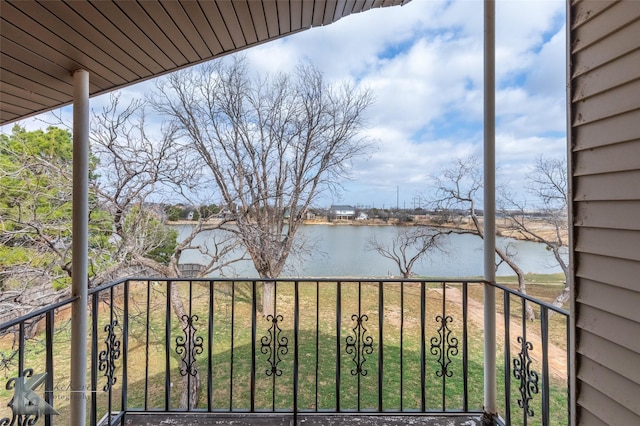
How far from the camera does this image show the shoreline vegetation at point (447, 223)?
347 centimetres

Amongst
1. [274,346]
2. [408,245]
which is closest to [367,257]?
[408,245]

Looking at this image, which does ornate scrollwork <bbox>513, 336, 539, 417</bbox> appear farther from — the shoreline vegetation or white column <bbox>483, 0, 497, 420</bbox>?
the shoreline vegetation

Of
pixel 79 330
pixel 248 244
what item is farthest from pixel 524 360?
pixel 248 244

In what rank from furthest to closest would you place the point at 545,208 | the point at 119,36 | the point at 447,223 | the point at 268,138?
the point at 268,138 < the point at 447,223 < the point at 545,208 < the point at 119,36

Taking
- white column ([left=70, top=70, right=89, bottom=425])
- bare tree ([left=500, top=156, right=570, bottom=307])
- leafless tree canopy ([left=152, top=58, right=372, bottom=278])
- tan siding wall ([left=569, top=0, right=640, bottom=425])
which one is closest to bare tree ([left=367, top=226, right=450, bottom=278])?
bare tree ([left=500, top=156, right=570, bottom=307])

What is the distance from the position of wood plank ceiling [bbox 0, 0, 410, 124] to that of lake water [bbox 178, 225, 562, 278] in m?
2.83

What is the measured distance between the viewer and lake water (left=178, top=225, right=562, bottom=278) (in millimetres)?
3723

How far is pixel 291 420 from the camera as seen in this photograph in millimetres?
1820

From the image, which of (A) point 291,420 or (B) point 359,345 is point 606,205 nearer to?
(B) point 359,345

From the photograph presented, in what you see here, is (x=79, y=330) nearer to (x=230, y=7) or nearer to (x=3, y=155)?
(x=230, y=7)

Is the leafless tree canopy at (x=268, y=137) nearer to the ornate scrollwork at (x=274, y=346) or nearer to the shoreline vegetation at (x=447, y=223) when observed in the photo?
the shoreline vegetation at (x=447, y=223)

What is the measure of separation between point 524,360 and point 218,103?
4.89 meters

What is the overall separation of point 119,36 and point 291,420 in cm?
234

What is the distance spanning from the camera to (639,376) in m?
0.83
